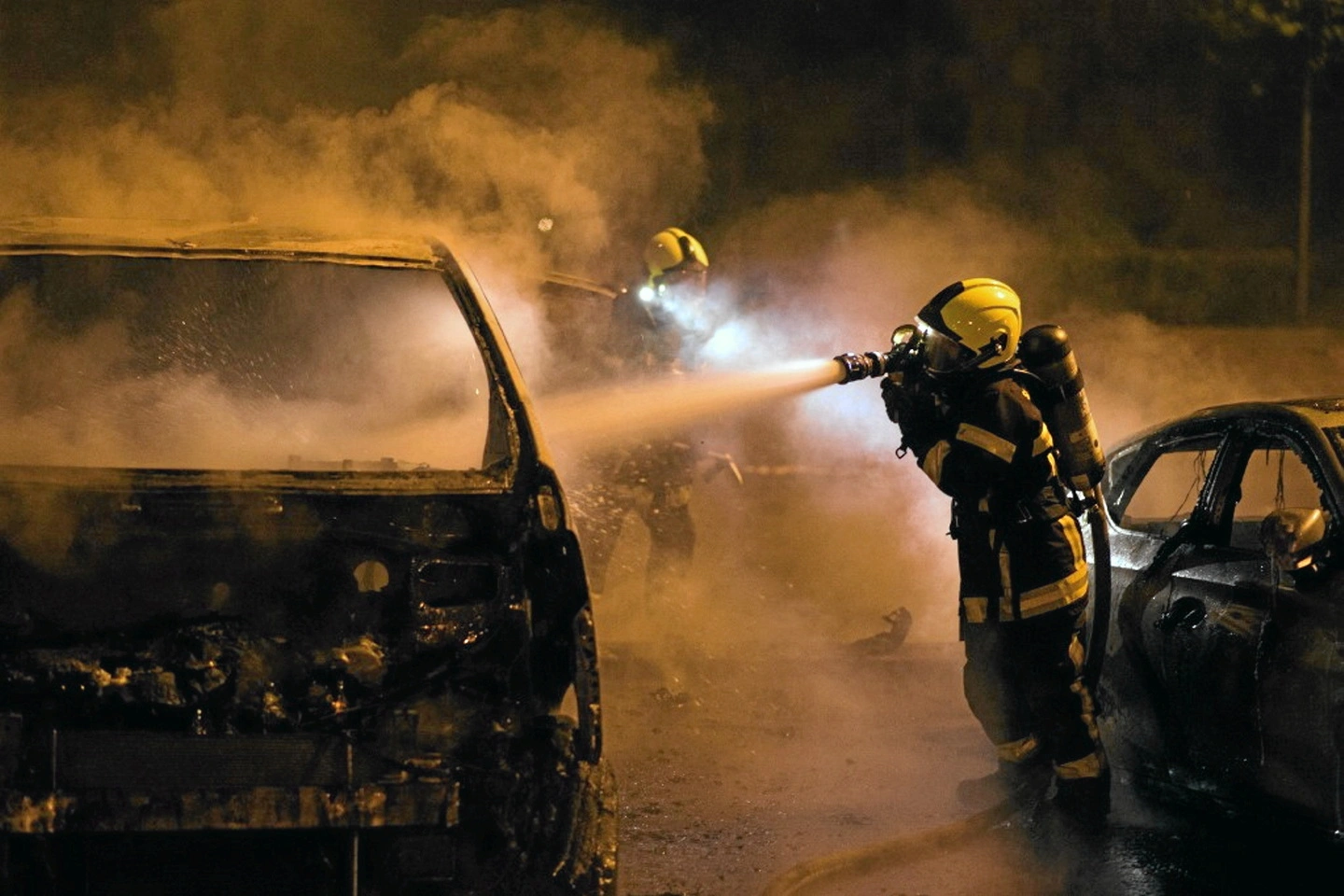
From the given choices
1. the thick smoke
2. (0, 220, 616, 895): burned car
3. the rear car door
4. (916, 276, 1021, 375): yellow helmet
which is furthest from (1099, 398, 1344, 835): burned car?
the thick smoke

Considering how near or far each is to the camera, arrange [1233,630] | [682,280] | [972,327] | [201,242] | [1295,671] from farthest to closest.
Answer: [682,280] → [972,327] → [1233,630] → [1295,671] → [201,242]

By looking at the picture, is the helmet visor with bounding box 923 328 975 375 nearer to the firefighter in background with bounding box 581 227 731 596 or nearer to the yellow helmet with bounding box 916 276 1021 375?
the yellow helmet with bounding box 916 276 1021 375

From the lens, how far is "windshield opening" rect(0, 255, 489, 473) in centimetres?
396

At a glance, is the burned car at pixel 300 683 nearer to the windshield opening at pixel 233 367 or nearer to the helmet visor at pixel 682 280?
the windshield opening at pixel 233 367

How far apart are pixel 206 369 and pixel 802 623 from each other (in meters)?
5.12

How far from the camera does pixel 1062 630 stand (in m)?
4.85

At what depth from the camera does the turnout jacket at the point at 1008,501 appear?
4797mm

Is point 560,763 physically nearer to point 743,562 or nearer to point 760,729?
point 760,729

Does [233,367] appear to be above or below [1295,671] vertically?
above

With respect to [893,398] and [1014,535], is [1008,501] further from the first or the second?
[893,398]

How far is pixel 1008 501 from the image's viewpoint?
15.9 ft

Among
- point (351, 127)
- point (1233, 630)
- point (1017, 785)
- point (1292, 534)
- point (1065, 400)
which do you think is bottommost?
point (1017, 785)

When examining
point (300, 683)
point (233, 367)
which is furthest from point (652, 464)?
point (300, 683)

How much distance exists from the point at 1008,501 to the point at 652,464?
11.9ft
